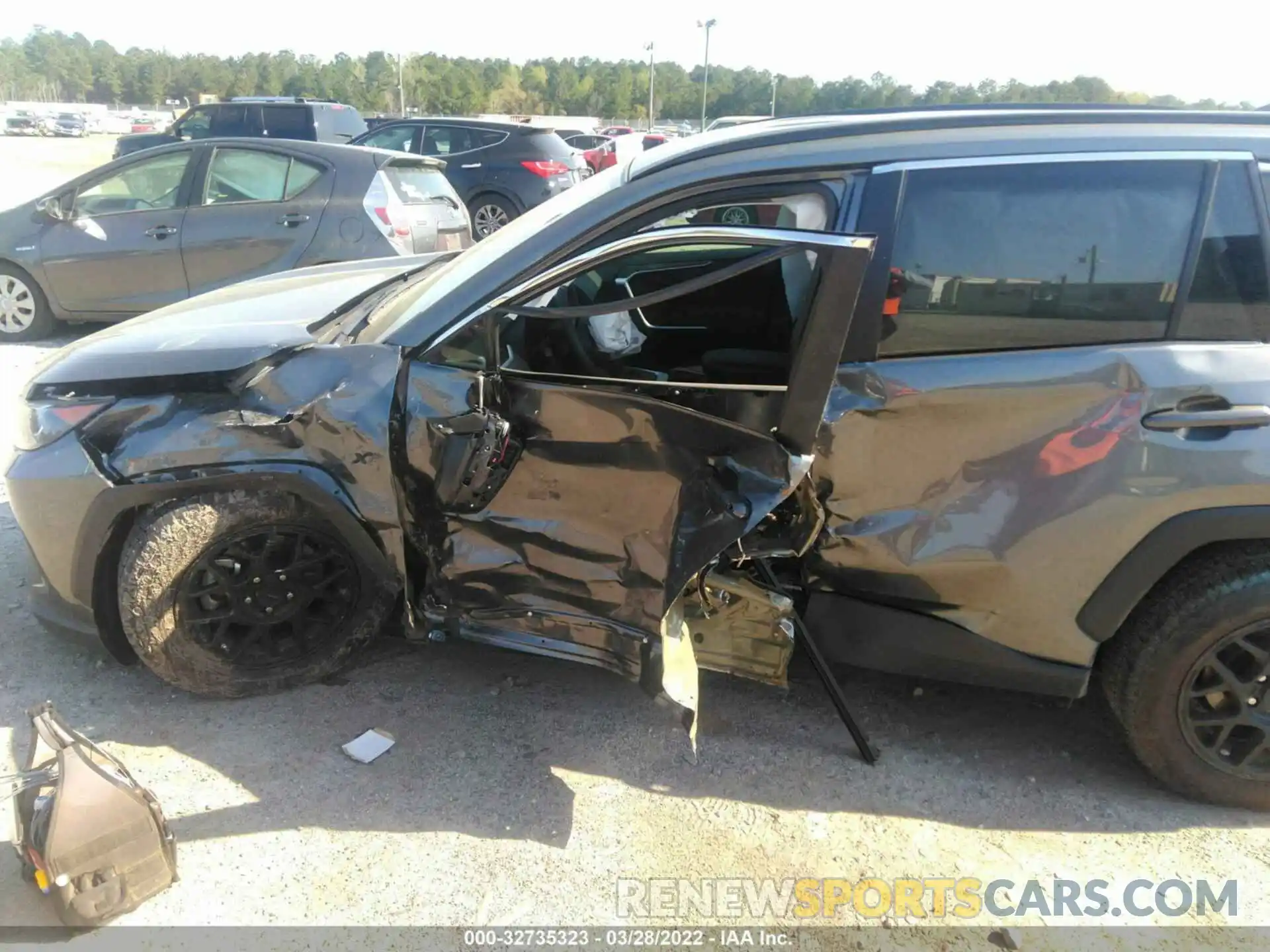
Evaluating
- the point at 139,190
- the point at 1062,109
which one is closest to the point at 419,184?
the point at 139,190

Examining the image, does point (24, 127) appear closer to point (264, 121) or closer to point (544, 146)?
point (264, 121)

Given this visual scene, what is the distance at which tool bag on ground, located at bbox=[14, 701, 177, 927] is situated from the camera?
203 centimetres

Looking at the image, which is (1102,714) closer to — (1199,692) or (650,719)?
(1199,692)

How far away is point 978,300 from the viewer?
2.36 metres

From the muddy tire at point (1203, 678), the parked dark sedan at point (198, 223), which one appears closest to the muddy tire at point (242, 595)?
the muddy tire at point (1203, 678)

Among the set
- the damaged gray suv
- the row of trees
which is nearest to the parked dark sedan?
the damaged gray suv

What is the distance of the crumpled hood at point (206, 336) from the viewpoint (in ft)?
8.77

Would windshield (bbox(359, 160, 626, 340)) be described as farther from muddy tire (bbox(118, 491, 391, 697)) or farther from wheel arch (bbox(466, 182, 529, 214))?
wheel arch (bbox(466, 182, 529, 214))

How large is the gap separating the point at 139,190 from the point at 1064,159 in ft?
22.1

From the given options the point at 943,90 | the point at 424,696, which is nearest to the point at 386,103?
the point at 943,90

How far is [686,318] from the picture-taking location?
3553 mm

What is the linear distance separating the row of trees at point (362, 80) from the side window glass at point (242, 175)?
49240 millimetres

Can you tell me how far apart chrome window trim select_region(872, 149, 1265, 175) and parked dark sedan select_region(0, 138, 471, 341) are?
4.87 m

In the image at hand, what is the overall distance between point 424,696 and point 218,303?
1.71 metres
